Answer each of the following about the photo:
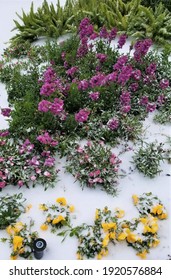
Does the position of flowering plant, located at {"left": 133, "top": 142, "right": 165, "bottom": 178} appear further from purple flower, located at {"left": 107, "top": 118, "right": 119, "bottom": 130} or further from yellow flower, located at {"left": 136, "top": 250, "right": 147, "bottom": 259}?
yellow flower, located at {"left": 136, "top": 250, "right": 147, "bottom": 259}

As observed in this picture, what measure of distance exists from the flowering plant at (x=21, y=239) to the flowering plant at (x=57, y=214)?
0.53ft

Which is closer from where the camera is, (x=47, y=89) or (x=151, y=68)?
(x=47, y=89)

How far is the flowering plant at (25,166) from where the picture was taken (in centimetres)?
478

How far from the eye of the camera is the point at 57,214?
449 centimetres

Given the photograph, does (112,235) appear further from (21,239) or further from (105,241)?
(21,239)

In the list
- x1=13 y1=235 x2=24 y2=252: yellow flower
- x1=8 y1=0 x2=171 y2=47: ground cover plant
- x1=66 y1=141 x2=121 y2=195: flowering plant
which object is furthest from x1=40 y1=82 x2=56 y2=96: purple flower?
x1=8 y1=0 x2=171 y2=47: ground cover plant

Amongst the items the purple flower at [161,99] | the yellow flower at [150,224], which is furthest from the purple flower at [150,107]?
the yellow flower at [150,224]

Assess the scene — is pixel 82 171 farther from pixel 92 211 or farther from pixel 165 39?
pixel 165 39

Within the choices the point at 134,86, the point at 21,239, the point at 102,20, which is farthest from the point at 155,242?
the point at 102,20

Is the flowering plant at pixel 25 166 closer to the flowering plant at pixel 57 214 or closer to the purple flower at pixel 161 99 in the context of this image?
the flowering plant at pixel 57 214

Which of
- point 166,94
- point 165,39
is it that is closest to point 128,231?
point 166,94

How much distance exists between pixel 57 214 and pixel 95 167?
0.78m

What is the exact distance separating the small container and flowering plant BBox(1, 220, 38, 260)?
0.12 meters
